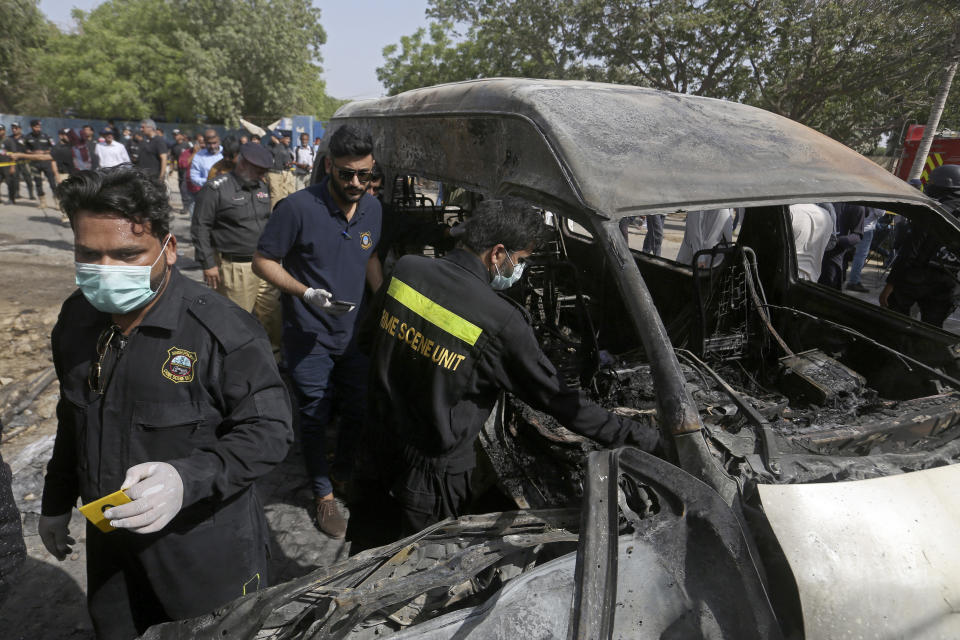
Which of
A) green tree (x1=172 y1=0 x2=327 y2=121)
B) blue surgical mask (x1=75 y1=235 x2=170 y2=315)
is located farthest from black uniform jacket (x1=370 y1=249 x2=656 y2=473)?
green tree (x1=172 y1=0 x2=327 y2=121)

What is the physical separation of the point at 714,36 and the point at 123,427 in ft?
54.9

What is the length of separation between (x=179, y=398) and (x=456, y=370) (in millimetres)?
802

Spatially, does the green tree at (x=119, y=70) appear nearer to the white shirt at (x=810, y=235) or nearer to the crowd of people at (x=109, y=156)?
the crowd of people at (x=109, y=156)

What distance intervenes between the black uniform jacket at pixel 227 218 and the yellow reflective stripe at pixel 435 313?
9.98ft

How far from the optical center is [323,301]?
276 cm

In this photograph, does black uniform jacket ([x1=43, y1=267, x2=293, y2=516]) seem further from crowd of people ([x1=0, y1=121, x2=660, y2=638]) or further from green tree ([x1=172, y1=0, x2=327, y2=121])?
green tree ([x1=172, y1=0, x2=327, y2=121])

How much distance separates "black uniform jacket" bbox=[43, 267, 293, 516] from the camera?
1.48 m

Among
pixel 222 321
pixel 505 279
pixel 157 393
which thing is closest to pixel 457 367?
pixel 505 279

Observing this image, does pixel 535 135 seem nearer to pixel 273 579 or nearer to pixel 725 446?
pixel 725 446

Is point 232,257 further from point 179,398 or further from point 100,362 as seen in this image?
point 179,398

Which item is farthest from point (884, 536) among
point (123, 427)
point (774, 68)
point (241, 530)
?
point (774, 68)

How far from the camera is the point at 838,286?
6691 mm

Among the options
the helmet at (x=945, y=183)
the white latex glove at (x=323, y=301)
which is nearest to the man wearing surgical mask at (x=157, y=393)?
the white latex glove at (x=323, y=301)

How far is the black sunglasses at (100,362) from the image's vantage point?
1.50m
